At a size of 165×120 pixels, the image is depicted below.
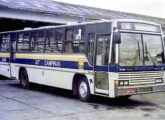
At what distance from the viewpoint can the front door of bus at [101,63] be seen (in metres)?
12.2

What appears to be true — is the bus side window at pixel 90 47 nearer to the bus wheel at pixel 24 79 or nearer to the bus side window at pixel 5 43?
the bus wheel at pixel 24 79

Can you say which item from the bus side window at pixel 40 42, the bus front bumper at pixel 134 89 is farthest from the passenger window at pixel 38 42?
the bus front bumper at pixel 134 89

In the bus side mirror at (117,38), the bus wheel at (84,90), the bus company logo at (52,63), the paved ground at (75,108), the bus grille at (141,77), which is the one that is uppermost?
the bus side mirror at (117,38)

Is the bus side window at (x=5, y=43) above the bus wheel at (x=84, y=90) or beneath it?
above

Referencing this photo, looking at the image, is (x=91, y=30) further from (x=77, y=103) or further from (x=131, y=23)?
(x=77, y=103)

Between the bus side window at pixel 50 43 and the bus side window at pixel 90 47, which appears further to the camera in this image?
the bus side window at pixel 50 43

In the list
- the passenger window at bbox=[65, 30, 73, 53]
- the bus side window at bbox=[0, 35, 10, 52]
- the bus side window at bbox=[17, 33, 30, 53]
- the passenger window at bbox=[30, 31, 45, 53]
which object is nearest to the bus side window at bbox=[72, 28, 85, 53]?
the passenger window at bbox=[65, 30, 73, 53]

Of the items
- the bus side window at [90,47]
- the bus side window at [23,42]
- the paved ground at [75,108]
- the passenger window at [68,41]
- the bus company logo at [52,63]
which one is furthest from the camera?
the bus side window at [23,42]

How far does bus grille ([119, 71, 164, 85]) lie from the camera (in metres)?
11.9

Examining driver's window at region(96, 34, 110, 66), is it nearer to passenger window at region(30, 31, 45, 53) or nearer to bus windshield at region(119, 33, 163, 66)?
bus windshield at region(119, 33, 163, 66)

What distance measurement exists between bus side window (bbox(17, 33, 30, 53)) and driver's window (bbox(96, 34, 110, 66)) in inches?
226

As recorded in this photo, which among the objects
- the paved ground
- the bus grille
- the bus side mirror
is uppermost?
the bus side mirror

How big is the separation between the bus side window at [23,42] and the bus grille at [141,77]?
7.02 metres

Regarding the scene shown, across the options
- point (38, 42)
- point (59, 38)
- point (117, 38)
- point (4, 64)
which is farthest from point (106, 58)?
point (4, 64)
